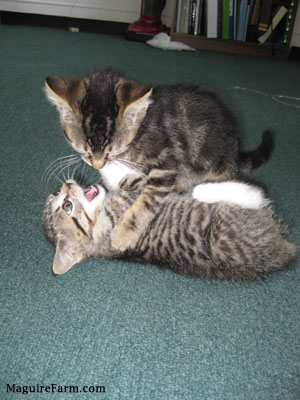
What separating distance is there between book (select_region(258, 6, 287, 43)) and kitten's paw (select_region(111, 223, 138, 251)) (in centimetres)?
377

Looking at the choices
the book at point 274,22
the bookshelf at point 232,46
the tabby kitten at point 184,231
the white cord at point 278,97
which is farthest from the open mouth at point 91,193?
the book at point 274,22

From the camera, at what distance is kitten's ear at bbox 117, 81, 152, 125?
1158mm

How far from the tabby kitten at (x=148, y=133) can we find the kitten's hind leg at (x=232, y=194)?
0.36 feet

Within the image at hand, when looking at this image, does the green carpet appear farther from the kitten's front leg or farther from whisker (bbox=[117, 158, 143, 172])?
whisker (bbox=[117, 158, 143, 172])

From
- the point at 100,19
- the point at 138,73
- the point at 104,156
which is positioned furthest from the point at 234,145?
the point at 100,19

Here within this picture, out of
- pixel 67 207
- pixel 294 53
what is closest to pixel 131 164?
pixel 67 207

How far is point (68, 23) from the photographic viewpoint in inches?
184

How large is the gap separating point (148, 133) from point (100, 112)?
0.73 feet

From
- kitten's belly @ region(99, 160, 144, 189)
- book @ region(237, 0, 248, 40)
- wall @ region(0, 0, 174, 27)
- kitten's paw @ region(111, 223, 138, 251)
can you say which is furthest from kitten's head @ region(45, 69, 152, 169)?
wall @ region(0, 0, 174, 27)

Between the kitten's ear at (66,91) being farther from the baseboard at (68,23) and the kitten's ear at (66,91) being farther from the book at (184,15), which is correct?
the baseboard at (68,23)

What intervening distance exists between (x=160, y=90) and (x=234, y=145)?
44 cm

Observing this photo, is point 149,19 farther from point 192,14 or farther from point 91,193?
point 91,193

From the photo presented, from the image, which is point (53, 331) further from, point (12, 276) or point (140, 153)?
point (140, 153)

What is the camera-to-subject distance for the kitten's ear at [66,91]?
1.19m
